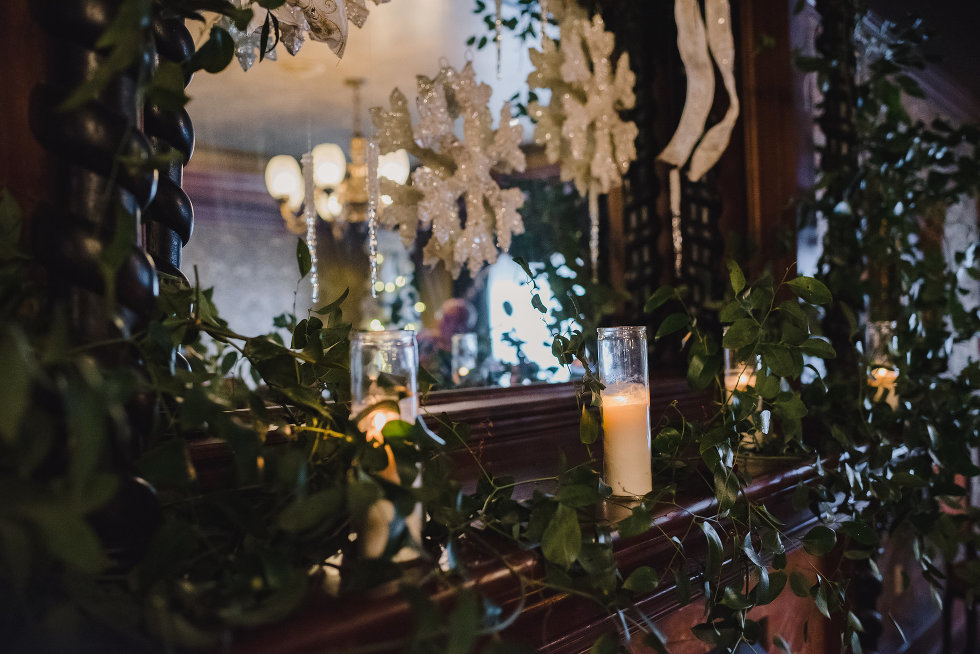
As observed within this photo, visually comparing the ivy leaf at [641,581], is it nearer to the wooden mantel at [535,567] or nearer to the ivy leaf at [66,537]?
the wooden mantel at [535,567]

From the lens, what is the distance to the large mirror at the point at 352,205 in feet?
3.40

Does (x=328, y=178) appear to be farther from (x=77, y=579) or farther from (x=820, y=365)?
(x=820, y=365)

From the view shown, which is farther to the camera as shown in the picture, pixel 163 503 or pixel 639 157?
pixel 639 157

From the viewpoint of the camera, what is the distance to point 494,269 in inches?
52.4

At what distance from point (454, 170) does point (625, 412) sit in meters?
0.70

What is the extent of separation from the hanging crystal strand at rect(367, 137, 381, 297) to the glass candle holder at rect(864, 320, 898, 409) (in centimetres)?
95

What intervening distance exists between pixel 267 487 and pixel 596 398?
348 millimetres

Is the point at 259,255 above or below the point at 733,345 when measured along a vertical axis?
above

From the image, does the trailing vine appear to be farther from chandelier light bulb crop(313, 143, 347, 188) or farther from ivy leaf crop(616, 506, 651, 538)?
chandelier light bulb crop(313, 143, 347, 188)

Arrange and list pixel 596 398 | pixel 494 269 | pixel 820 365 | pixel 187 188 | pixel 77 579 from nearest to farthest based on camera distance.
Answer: pixel 77 579, pixel 596 398, pixel 187 188, pixel 494 269, pixel 820 365

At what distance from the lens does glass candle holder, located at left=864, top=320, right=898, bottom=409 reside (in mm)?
1370

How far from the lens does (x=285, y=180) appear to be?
3.56 ft

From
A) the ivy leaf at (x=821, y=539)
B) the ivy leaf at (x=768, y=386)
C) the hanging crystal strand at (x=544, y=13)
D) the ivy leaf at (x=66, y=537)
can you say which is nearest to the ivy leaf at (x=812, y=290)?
the ivy leaf at (x=768, y=386)

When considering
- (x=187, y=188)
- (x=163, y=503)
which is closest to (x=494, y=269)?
(x=187, y=188)
